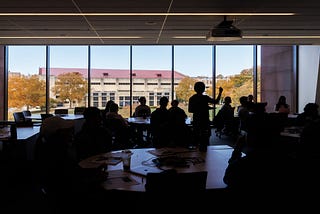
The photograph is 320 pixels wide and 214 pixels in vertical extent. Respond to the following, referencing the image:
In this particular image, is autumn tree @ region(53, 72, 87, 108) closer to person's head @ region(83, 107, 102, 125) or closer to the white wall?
the white wall

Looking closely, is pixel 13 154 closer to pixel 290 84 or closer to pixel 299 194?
pixel 299 194

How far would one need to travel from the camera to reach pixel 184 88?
12328 mm

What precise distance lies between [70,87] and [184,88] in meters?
4.26

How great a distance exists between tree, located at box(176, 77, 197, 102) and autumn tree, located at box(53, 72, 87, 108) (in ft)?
11.5

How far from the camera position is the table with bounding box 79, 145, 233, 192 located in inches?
87.1

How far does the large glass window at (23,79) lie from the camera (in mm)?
11609

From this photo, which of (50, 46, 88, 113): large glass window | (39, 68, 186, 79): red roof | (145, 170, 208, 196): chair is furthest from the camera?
(39, 68, 186, 79): red roof

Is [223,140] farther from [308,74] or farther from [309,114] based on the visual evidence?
[308,74]

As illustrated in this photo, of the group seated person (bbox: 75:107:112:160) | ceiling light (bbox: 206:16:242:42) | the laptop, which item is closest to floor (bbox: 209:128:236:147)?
ceiling light (bbox: 206:16:242:42)

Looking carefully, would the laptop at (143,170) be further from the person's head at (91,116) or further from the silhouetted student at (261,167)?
A: the person's head at (91,116)

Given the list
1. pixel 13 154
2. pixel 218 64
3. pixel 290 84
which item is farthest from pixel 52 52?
pixel 290 84

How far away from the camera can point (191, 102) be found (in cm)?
577
